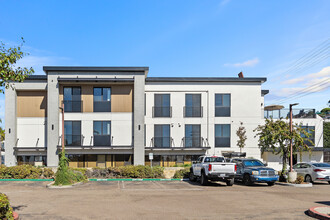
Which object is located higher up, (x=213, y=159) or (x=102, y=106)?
(x=102, y=106)

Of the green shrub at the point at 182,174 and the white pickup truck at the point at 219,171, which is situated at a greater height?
the white pickup truck at the point at 219,171

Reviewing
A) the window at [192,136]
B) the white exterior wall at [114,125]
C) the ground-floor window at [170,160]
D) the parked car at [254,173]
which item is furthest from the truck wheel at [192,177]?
the white exterior wall at [114,125]

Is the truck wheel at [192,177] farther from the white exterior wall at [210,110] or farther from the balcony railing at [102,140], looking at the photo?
the balcony railing at [102,140]

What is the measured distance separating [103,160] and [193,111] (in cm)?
1050

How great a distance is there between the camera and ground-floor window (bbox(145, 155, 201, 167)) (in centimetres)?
3394

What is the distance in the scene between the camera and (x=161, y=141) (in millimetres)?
33875

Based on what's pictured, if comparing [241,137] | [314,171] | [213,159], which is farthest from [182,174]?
[314,171]

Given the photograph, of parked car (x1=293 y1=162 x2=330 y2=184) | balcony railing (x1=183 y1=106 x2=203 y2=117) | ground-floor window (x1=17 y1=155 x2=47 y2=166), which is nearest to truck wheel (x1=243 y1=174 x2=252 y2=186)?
parked car (x1=293 y1=162 x2=330 y2=184)

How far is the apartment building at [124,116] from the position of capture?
32.2 m

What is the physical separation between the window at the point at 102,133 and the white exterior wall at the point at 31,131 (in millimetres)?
5292

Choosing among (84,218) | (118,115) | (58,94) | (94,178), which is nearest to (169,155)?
(118,115)

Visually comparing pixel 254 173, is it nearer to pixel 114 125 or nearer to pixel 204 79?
pixel 204 79

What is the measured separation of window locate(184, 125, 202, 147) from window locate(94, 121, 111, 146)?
793 centimetres

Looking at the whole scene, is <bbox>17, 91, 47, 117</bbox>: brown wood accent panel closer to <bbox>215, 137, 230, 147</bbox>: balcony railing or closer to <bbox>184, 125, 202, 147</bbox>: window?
<bbox>184, 125, 202, 147</bbox>: window
